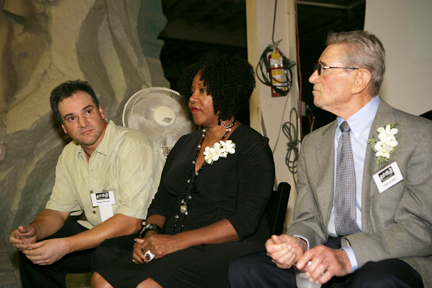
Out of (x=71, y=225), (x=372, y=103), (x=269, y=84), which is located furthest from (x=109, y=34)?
(x=372, y=103)

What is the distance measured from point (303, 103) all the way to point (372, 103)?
2.50m

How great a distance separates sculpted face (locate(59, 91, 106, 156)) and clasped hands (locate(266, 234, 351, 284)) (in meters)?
1.51

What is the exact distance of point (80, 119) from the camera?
2527mm

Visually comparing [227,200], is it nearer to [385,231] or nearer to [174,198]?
[174,198]

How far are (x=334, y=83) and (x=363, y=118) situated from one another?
0.72 feet

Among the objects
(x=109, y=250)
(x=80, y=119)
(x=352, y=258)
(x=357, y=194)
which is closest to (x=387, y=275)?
(x=352, y=258)

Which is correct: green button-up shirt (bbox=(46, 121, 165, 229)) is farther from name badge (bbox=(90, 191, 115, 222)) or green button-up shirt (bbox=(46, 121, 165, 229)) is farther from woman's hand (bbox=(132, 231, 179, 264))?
woman's hand (bbox=(132, 231, 179, 264))

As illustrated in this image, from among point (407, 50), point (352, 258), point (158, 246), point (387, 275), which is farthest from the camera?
point (407, 50)

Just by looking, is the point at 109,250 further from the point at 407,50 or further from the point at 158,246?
the point at 407,50

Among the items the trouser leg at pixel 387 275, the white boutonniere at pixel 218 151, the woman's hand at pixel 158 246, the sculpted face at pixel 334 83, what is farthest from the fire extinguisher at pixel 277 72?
the trouser leg at pixel 387 275

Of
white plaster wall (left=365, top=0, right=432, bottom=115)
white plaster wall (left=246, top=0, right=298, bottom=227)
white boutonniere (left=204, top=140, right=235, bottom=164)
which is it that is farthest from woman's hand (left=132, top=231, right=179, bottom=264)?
white plaster wall (left=246, top=0, right=298, bottom=227)

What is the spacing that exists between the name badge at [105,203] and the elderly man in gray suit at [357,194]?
1094 millimetres

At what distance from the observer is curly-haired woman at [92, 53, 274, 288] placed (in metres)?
1.90

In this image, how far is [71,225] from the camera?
272 centimetres
